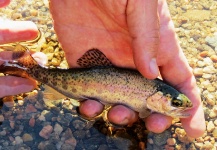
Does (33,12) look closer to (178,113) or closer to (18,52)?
(18,52)

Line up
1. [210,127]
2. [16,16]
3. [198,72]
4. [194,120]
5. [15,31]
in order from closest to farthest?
1. [194,120]
2. [210,127]
3. [15,31]
4. [198,72]
5. [16,16]

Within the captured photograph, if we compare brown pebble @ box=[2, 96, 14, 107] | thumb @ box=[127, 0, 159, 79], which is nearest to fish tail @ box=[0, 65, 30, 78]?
brown pebble @ box=[2, 96, 14, 107]

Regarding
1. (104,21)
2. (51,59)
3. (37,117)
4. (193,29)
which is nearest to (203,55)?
(193,29)

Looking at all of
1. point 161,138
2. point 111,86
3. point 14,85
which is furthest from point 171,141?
point 14,85

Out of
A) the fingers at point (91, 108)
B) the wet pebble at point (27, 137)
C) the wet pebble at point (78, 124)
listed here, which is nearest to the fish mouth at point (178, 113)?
the fingers at point (91, 108)

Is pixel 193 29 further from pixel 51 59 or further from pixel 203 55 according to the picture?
pixel 51 59

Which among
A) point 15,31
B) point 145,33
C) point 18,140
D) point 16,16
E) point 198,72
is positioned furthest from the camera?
point 16,16
